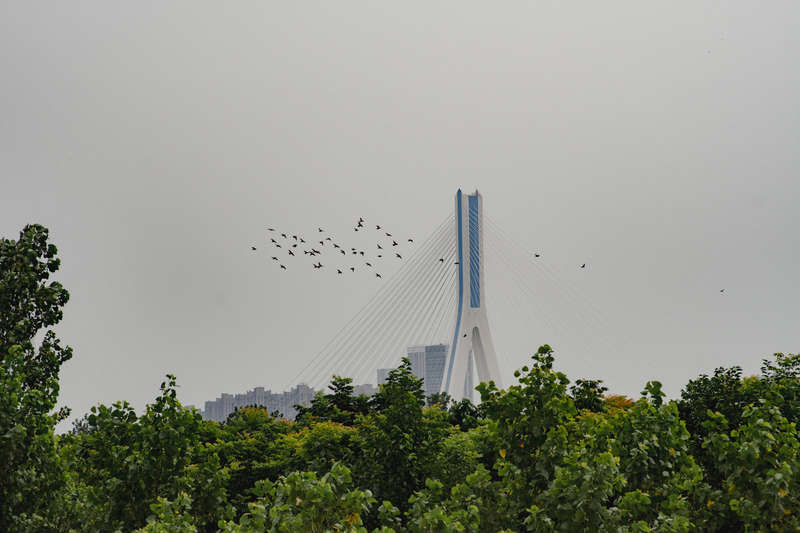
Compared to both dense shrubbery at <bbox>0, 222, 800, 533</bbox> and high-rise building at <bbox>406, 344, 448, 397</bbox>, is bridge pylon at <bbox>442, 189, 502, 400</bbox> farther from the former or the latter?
high-rise building at <bbox>406, 344, 448, 397</bbox>

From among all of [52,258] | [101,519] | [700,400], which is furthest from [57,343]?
[700,400]

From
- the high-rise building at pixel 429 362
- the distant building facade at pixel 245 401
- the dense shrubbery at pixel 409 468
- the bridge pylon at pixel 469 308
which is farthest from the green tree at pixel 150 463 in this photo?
the high-rise building at pixel 429 362

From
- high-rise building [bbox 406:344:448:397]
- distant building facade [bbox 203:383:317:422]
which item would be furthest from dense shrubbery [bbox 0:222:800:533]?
high-rise building [bbox 406:344:448:397]

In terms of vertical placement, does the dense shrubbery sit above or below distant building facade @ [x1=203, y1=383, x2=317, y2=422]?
below

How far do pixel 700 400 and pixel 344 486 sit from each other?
26.5ft

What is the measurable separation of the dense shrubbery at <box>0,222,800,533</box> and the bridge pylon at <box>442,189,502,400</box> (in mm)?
15364

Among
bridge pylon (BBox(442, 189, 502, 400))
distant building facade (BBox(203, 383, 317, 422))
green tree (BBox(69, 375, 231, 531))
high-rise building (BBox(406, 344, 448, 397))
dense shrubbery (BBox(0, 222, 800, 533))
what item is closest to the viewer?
dense shrubbery (BBox(0, 222, 800, 533))

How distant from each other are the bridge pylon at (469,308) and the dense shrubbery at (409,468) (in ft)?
50.4

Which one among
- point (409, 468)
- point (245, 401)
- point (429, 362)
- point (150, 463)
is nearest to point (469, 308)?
point (409, 468)

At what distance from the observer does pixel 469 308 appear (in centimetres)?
2481

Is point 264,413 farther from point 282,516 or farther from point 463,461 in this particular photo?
point 282,516

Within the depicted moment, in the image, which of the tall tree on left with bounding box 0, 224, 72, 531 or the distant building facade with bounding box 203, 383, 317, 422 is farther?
the distant building facade with bounding box 203, 383, 317, 422

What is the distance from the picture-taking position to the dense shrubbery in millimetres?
4637

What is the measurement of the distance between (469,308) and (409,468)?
57.1 feet
